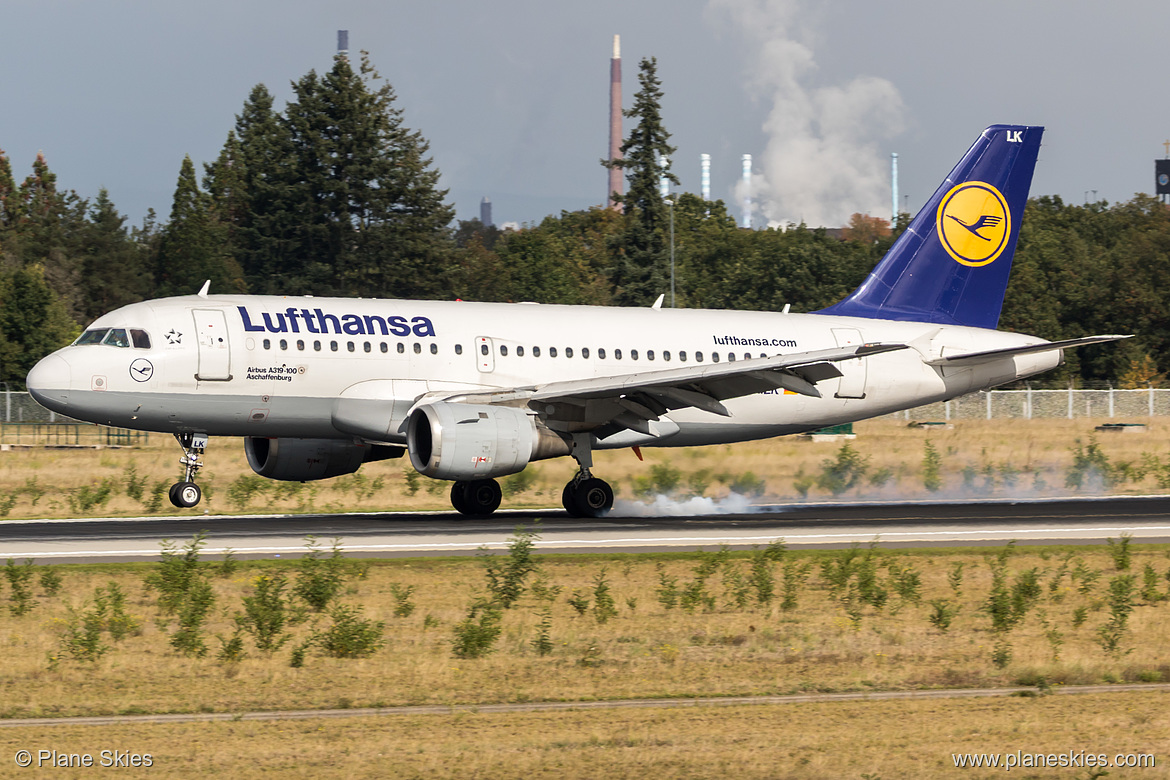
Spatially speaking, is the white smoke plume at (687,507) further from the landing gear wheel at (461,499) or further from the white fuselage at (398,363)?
the landing gear wheel at (461,499)

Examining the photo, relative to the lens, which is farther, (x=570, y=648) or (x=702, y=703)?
(x=570, y=648)

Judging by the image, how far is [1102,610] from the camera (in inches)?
660

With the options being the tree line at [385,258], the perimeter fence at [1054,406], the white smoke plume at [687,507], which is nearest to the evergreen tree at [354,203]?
the tree line at [385,258]

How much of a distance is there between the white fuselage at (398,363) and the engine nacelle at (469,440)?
1.60 m

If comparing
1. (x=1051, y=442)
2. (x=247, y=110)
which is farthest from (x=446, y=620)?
(x=247, y=110)

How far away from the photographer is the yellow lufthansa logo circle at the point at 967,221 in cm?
3291

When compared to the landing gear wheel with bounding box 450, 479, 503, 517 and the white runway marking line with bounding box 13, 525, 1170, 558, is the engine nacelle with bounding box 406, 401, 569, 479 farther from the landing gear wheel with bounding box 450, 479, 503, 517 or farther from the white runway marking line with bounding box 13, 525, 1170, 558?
the landing gear wheel with bounding box 450, 479, 503, 517

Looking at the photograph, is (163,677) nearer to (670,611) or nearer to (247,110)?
(670,611)

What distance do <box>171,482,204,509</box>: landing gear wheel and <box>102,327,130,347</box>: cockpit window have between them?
111 inches

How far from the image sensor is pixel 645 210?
294ft

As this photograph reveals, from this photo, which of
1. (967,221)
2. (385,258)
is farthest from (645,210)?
(967,221)

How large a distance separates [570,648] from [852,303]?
66.3ft

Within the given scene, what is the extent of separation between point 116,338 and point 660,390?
33.7ft

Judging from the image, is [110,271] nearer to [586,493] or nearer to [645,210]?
[645,210]
